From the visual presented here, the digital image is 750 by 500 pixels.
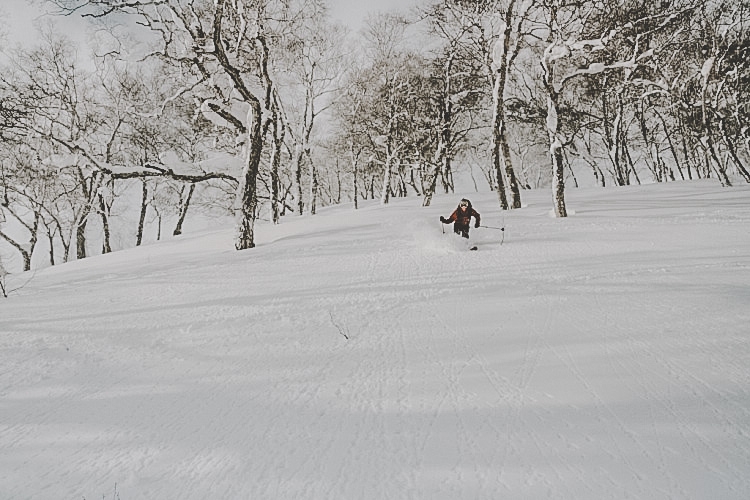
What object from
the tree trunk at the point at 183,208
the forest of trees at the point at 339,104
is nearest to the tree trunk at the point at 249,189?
the forest of trees at the point at 339,104

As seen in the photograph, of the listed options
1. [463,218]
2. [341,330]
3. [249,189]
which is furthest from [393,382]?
[249,189]

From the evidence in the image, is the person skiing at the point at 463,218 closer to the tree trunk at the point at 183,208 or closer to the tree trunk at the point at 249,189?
the tree trunk at the point at 249,189

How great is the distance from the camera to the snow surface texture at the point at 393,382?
2770 millimetres

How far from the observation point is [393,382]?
404cm

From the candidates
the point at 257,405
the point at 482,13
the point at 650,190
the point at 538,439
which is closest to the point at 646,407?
the point at 538,439

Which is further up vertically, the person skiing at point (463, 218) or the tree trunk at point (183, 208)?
the tree trunk at point (183, 208)

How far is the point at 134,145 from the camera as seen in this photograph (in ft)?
77.8

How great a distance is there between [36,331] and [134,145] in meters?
21.2

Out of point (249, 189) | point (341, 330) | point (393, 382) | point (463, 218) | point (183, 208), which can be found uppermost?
point (183, 208)

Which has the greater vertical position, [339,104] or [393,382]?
[339,104]

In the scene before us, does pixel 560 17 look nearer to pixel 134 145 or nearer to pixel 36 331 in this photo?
pixel 36 331

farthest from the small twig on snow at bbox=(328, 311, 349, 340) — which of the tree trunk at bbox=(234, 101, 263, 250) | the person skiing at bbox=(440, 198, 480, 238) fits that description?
the tree trunk at bbox=(234, 101, 263, 250)

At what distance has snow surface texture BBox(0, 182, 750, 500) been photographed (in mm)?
2770

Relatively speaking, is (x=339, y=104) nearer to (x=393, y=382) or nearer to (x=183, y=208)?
(x=183, y=208)
